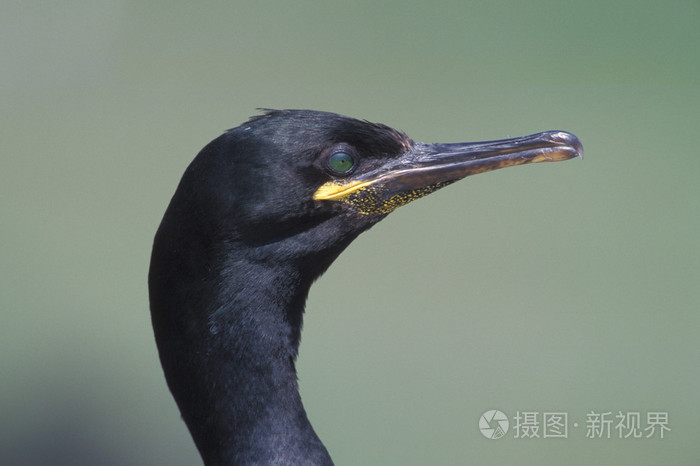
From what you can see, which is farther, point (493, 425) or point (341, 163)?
point (493, 425)

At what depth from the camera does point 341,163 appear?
43.4 inches

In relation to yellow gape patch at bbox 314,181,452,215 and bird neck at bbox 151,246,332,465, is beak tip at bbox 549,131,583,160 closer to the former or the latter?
yellow gape patch at bbox 314,181,452,215

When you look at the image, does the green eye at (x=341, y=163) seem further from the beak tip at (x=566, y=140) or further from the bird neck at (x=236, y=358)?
the beak tip at (x=566, y=140)

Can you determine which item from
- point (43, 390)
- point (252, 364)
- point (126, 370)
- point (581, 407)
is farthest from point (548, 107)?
point (252, 364)

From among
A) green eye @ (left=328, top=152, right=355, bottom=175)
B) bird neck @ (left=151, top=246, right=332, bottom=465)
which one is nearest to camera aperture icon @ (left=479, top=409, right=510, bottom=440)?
bird neck @ (left=151, top=246, right=332, bottom=465)

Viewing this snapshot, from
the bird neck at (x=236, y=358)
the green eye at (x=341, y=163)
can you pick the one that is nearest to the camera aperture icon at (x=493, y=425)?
the bird neck at (x=236, y=358)

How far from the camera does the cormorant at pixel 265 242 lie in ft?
3.42

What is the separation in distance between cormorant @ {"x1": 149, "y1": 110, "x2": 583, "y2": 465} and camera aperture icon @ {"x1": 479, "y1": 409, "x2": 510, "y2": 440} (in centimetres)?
121

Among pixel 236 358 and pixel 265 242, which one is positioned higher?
pixel 265 242

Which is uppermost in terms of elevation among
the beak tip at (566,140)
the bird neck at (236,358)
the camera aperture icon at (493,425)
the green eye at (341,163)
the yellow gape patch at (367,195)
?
the beak tip at (566,140)

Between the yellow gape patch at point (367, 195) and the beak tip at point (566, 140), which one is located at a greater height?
the beak tip at point (566, 140)

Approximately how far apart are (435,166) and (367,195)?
0.10 m

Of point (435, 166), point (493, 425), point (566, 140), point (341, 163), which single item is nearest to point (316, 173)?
point (341, 163)

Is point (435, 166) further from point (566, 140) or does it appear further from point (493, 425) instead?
point (493, 425)
